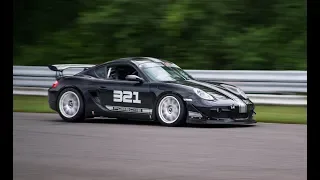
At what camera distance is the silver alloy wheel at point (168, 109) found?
425 inches

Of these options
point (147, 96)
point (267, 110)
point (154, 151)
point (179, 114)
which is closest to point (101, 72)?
point (147, 96)

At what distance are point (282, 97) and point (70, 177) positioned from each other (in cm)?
824

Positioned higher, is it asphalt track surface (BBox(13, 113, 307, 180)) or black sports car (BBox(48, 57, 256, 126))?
black sports car (BBox(48, 57, 256, 126))

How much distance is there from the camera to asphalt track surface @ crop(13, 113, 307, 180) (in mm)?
6254

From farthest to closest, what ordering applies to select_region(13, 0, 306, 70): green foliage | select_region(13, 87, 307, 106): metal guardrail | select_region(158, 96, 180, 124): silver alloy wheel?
select_region(13, 0, 306, 70): green foliage → select_region(13, 87, 307, 106): metal guardrail → select_region(158, 96, 180, 124): silver alloy wheel

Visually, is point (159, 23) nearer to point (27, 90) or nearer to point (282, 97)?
point (27, 90)

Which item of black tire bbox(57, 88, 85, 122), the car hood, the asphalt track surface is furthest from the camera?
black tire bbox(57, 88, 85, 122)

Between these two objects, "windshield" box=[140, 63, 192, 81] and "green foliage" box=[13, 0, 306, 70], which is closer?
"windshield" box=[140, 63, 192, 81]

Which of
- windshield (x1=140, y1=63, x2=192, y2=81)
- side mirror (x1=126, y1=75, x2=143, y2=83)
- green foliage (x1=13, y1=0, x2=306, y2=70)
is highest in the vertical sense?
green foliage (x1=13, y1=0, x2=306, y2=70)

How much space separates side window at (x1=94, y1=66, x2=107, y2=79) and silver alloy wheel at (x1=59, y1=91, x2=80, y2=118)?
55 cm

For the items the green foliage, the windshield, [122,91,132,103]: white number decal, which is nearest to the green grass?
the windshield

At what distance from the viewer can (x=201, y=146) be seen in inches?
332

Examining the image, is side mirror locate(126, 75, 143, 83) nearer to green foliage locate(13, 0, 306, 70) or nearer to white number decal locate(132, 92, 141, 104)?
white number decal locate(132, 92, 141, 104)
